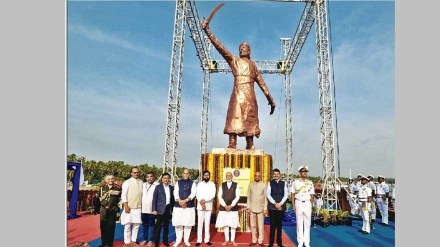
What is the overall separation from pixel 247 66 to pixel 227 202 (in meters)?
2.51

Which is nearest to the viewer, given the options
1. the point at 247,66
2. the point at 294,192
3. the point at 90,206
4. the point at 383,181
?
the point at 294,192

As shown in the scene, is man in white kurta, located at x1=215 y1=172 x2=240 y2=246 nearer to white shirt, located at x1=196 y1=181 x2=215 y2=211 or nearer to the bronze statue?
white shirt, located at x1=196 y1=181 x2=215 y2=211

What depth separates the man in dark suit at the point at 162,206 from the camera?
4707 mm

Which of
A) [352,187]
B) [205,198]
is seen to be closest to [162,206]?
[205,198]

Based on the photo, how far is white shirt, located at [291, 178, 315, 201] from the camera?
183 inches

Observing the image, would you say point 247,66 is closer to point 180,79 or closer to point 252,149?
point 252,149

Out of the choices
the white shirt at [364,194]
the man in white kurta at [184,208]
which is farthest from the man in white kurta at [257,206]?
the white shirt at [364,194]

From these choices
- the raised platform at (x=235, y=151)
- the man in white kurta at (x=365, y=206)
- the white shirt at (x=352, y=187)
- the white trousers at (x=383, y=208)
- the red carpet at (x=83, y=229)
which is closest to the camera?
the red carpet at (x=83, y=229)

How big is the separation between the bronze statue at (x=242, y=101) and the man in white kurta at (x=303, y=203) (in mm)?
1522

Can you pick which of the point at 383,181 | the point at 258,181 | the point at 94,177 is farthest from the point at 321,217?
the point at 94,177

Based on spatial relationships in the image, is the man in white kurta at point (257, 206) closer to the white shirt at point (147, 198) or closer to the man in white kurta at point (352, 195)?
the white shirt at point (147, 198)

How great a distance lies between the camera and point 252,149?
237 inches

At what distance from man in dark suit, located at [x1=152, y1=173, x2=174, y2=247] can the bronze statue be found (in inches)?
61.7

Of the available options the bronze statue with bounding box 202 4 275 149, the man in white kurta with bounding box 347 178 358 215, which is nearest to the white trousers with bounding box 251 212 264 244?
the bronze statue with bounding box 202 4 275 149
